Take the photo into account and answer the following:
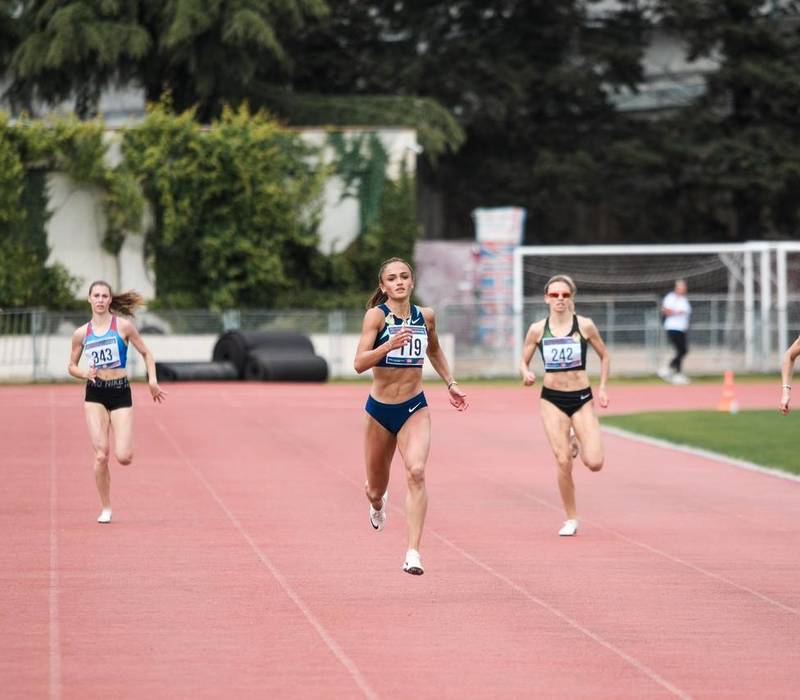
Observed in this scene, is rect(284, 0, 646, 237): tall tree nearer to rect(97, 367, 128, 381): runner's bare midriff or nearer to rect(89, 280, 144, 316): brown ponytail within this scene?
rect(89, 280, 144, 316): brown ponytail

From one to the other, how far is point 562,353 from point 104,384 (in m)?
3.78

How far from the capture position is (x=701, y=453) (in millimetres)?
22062

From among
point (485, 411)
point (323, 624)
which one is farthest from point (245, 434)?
point (323, 624)

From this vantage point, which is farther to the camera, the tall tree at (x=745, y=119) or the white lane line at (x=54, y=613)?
the tall tree at (x=745, y=119)

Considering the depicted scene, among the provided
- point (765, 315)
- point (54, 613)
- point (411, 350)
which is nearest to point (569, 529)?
point (411, 350)

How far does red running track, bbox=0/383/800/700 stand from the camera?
848cm

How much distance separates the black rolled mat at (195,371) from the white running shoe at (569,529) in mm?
22790

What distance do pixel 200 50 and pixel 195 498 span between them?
98.6 feet

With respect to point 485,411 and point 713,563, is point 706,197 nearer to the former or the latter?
point 485,411

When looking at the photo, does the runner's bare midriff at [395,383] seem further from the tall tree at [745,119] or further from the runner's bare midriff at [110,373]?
the tall tree at [745,119]

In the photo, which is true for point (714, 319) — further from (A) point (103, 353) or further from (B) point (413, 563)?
(B) point (413, 563)

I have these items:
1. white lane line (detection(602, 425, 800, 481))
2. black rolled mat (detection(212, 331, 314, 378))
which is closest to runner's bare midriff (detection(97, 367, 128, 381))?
white lane line (detection(602, 425, 800, 481))

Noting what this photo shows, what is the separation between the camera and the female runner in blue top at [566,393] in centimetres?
1419

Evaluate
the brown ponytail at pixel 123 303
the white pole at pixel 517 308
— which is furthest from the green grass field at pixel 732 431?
the white pole at pixel 517 308
